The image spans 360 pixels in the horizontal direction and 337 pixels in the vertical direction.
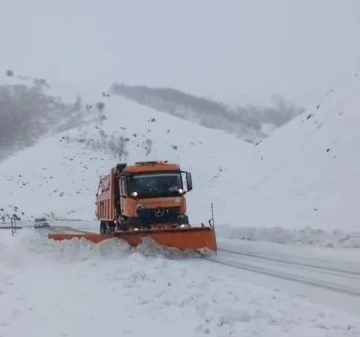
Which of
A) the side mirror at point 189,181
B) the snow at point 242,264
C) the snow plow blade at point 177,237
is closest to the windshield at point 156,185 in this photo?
the side mirror at point 189,181

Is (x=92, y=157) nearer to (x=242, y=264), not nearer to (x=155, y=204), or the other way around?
(x=155, y=204)

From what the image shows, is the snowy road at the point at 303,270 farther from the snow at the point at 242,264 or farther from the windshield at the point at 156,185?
the windshield at the point at 156,185

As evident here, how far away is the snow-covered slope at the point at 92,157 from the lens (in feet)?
205

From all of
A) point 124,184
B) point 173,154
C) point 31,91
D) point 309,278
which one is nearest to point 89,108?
point 31,91

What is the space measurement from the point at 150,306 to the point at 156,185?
9.63m

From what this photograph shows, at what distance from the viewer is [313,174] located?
3016 centimetres

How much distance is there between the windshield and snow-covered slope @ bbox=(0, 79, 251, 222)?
3511 centimetres

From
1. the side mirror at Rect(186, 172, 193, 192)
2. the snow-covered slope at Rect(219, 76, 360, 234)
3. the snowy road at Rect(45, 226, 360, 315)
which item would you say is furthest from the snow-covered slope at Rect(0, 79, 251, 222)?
the snowy road at Rect(45, 226, 360, 315)

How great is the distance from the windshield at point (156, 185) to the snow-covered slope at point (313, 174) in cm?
690

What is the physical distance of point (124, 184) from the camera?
61.9ft

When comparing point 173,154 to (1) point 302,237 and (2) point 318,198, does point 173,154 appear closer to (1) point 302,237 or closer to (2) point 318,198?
(2) point 318,198

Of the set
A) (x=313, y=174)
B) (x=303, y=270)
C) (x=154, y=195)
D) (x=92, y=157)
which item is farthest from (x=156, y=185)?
(x=92, y=157)

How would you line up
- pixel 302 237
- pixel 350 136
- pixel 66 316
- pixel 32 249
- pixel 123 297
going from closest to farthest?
pixel 66 316
pixel 123 297
pixel 32 249
pixel 302 237
pixel 350 136

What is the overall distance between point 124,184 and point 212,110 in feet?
467
